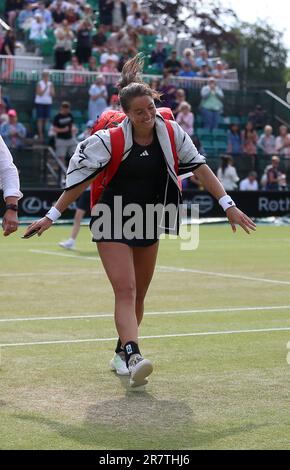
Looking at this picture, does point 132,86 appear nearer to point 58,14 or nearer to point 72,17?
point 58,14

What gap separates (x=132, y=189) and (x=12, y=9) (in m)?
25.1

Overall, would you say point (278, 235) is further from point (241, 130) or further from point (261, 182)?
point (241, 130)

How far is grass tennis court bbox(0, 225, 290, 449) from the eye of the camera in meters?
6.28

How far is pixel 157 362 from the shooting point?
8.58m

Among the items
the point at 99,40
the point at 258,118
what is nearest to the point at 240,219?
the point at 99,40

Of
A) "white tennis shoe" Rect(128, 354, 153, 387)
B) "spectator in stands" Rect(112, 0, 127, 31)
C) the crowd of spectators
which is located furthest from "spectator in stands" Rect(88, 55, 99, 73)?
"white tennis shoe" Rect(128, 354, 153, 387)

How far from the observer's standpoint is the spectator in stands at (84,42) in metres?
31.0

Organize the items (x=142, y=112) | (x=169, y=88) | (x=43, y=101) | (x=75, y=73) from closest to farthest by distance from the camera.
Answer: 1. (x=142, y=112)
2. (x=43, y=101)
3. (x=75, y=73)
4. (x=169, y=88)

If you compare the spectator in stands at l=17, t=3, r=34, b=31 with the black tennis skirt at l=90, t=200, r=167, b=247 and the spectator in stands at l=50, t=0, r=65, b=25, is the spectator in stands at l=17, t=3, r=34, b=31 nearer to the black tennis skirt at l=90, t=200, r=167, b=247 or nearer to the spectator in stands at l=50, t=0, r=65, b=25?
the spectator in stands at l=50, t=0, r=65, b=25

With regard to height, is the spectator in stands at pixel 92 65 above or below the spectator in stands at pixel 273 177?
above

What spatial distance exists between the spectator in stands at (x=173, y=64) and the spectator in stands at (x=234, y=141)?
2.52 m

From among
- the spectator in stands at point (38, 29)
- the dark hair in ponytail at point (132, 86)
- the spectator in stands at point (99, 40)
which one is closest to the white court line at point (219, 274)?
the dark hair in ponytail at point (132, 86)

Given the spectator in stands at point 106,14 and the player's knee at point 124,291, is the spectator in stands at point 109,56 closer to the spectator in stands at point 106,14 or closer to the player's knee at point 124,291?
the spectator in stands at point 106,14
